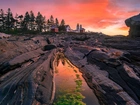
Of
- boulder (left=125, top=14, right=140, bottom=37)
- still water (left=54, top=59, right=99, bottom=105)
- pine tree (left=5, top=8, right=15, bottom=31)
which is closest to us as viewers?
still water (left=54, top=59, right=99, bottom=105)

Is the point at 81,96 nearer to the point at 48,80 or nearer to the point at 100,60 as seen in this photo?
the point at 48,80

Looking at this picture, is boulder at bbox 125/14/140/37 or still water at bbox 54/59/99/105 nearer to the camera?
still water at bbox 54/59/99/105

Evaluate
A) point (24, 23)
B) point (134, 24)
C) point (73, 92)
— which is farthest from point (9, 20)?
point (73, 92)

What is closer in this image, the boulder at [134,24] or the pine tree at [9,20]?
the boulder at [134,24]

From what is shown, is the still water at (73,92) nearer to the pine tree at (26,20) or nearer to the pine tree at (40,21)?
the pine tree at (26,20)

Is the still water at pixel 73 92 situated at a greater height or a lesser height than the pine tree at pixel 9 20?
lesser

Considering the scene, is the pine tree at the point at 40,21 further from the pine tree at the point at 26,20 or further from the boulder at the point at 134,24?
the boulder at the point at 134,24

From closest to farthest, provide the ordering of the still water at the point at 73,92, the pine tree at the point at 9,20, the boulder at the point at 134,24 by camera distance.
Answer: the still water at the point at 73,92 < the boulder at the point at 134,24 < the pine tree at the point at 9,20

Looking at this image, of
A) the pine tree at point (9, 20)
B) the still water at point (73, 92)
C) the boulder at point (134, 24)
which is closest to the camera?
the still water at point (73, 92)

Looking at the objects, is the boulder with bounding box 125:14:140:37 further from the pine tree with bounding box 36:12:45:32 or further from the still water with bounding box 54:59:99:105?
the pine tree with bounding box 36:12:45:32

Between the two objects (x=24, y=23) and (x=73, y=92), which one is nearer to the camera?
(x=73, y=92)

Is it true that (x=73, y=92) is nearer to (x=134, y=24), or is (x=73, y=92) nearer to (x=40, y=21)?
(x=134, y=24)

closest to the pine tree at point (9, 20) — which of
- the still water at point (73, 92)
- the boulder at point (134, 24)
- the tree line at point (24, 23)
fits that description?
the tree line at point (24, 23)

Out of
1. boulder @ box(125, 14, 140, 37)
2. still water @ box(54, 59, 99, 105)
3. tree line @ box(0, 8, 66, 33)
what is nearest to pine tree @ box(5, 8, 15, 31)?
tree line @ box(0, 8, 66, 33)
